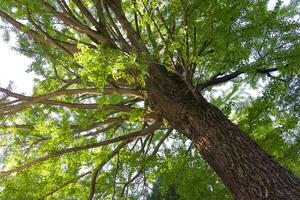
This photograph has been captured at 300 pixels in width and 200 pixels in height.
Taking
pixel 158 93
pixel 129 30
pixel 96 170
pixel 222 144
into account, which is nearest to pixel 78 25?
pixel 129 30

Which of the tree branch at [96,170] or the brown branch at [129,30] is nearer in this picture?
the brown branch at [129,30]

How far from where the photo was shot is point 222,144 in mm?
3195

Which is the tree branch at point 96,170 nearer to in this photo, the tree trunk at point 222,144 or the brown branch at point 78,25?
the tree trunk at point 222,144

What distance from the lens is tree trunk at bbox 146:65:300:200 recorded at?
276cm

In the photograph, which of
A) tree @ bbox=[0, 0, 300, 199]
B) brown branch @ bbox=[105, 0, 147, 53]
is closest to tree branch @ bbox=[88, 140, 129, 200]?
tree @ bbox=[0, 0, 300, 199]

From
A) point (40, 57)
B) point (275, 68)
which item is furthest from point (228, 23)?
point (40, 57)

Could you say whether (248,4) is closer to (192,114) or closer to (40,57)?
(192,114)

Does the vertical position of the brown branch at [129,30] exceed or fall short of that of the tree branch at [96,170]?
it exceeds it

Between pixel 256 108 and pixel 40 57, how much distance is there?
101 inches

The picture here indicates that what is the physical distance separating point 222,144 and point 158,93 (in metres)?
0.95

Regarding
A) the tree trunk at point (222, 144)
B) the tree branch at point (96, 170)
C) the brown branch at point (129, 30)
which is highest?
the brown branch at point (129, 30)

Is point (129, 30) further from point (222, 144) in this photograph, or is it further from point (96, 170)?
point (96, 170)

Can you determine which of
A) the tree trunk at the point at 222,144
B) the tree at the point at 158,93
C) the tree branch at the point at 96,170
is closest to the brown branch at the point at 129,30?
the tree at the point at 158,93

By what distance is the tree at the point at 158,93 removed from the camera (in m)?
3.02
